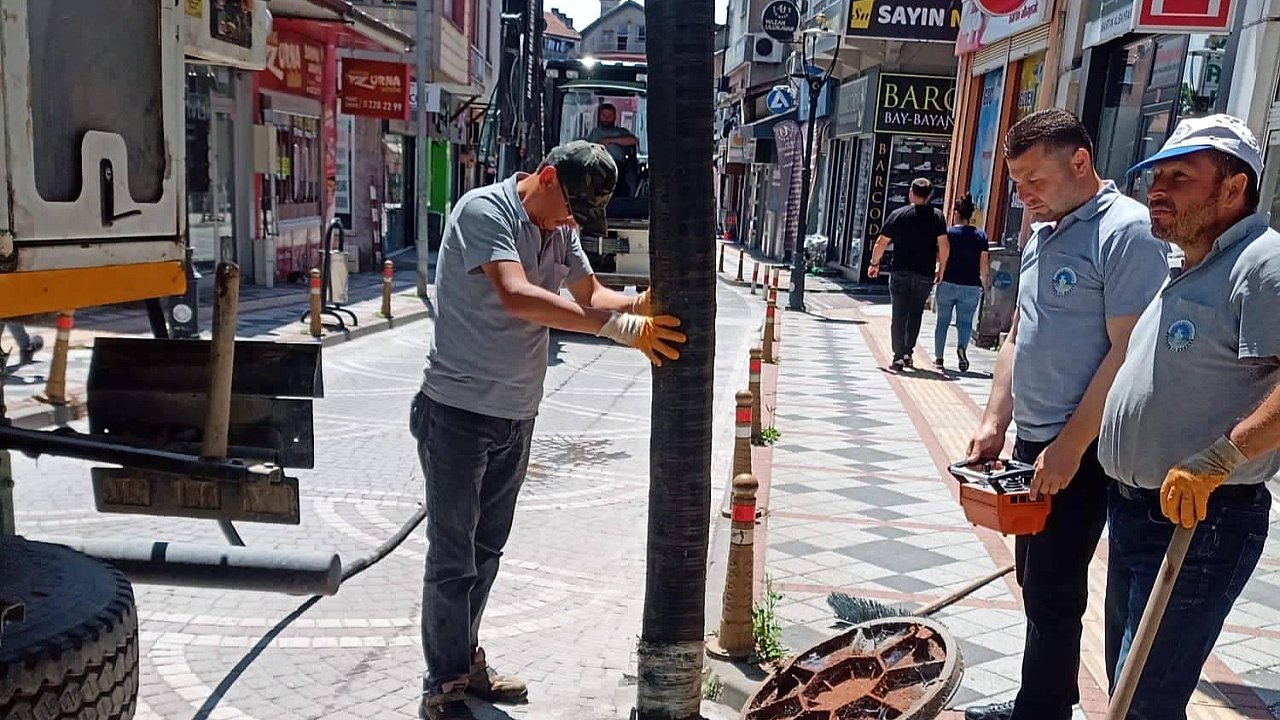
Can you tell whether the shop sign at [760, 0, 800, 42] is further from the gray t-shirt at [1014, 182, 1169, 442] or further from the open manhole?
the open manhole

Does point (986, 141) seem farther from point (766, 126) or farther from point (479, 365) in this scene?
point (766, 126)

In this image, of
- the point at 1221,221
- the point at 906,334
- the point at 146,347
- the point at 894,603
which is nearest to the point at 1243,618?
the point at 894,603

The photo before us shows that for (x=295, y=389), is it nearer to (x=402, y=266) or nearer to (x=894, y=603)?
(x=894, y=603)

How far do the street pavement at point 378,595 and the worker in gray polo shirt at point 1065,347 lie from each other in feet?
5.30

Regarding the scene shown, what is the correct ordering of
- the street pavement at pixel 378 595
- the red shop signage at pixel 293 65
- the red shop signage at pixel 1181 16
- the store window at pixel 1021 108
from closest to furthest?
the street pavement at pixel 378 595 < the red shop signage at pixel 1181 16 < the store window at pixel 1021 108 < the red shop signage at pixel 293 65

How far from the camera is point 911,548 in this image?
5.50 meters

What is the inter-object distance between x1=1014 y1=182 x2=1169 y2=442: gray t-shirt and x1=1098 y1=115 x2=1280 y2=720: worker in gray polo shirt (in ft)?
0.61

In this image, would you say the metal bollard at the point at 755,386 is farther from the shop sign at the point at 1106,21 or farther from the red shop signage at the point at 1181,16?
the shop sign at the point at 1106,21

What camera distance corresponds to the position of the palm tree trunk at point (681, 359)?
7.72 feet

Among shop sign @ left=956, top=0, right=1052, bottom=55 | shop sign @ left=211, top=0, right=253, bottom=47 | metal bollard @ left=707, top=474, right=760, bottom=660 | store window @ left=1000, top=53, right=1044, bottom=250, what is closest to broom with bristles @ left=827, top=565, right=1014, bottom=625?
metal bollard @ left=707, top=474, right=760, bottom=660

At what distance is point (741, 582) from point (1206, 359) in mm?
2027

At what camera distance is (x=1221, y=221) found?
257 centimetres

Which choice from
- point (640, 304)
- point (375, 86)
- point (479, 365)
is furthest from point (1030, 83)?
point (479, 365)

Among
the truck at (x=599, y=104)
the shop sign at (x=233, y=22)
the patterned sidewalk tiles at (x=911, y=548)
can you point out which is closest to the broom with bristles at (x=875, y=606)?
the patterned sidewalk tiles at (x=911, y=548)
